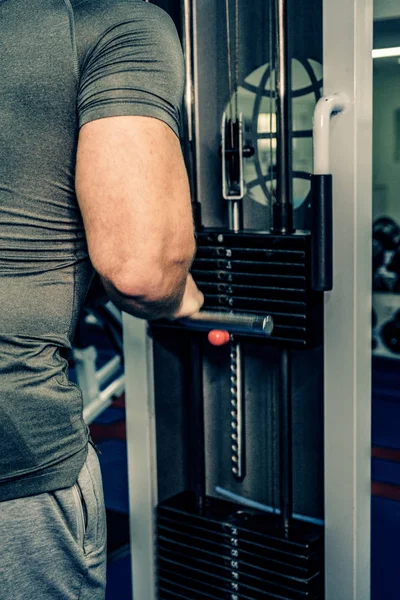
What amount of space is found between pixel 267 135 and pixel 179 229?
79cm

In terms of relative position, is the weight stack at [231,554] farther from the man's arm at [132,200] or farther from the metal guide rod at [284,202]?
the man's arm at [132,200]

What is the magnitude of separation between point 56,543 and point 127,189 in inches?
19.9

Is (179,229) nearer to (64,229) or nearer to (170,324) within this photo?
(64,229)

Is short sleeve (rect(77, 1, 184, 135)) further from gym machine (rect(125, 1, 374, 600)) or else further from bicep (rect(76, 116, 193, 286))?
gym machine (rect(125, 1, 374, 600))

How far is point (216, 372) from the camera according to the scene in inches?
74.9

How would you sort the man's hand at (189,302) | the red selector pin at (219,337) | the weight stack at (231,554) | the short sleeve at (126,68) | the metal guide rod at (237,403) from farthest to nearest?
the metal guide rod at (237,403) < the weight stack at (231,554) < the red selector pin at (219,337) < the man's hand at (189,302) < the short sleeve at (126,68)

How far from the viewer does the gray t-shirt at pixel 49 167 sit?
94 cm

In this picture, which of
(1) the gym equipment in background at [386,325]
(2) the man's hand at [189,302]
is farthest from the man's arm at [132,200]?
(1) the gym equipment in background at [386,325]

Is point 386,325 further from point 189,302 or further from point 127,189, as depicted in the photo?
point 127,189

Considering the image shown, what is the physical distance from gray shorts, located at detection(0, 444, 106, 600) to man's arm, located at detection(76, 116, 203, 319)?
0.99 ft

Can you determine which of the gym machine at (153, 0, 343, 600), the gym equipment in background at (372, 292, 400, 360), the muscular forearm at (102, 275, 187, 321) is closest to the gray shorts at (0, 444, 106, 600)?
the muscular forearm at (102, 275, 187, 321)

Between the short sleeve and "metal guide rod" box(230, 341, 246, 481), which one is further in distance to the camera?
"metal guide rod" box(230, 341, 246, 481)

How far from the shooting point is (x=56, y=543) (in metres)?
1.05

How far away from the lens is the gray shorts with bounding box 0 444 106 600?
1009mm
